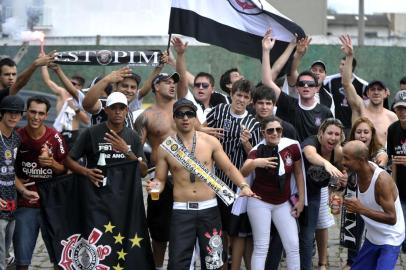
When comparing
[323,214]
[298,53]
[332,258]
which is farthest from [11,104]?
[332,258]

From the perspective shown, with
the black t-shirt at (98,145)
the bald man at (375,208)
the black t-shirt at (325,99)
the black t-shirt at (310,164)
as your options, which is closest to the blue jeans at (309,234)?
the black t-shirt at (310,164)

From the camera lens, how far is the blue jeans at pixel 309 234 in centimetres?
886

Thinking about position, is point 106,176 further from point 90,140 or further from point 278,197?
point 278,197

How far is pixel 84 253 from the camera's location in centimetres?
812

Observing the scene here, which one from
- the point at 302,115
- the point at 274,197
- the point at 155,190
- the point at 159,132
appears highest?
the point at 302,115

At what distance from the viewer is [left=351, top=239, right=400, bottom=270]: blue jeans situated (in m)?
7.35

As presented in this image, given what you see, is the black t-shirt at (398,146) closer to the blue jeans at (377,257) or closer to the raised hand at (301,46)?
the raised hand at (301,46)

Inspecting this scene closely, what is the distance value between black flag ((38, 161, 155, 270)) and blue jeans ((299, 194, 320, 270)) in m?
1.76

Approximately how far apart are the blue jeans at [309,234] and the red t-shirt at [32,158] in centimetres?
260

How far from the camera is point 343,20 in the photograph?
77188 mm

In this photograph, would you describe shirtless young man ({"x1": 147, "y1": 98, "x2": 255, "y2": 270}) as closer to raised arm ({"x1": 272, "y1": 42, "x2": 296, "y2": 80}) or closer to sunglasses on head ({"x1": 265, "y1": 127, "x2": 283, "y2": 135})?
sunglasses on head ({"x1": 265, "y1": 127, "x2": 283, "y2": 135})

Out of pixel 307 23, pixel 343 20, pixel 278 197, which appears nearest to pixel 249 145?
pixel 278 197

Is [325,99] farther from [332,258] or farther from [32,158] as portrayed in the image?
[32,158]

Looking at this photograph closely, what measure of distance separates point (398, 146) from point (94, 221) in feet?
10.9
